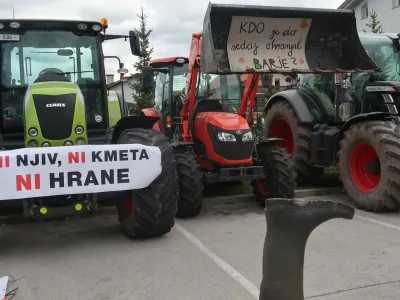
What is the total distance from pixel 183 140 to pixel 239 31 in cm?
186

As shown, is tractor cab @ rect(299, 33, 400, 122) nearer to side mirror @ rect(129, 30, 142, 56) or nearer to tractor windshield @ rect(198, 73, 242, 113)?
tractor windshield @ rect(198, 73, 242, 113)

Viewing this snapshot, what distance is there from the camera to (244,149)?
6570mm

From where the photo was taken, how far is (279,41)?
22.2 feet

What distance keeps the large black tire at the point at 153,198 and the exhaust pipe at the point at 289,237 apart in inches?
106

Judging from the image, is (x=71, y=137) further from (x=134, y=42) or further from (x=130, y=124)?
(x=134, y=42)

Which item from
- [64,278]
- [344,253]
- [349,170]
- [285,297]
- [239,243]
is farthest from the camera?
[349,170]

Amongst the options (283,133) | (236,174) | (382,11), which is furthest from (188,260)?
(382,11)

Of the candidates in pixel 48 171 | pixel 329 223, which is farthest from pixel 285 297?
pixel 329 223

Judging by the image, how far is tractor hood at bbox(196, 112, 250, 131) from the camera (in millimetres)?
6562

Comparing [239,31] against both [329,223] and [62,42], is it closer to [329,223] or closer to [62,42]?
[62,42]

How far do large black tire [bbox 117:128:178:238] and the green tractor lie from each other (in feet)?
0.03

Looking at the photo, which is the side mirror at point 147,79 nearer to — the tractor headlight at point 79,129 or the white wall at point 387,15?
the tractor headlight at point 79,129

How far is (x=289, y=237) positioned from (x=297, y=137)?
6022 mm

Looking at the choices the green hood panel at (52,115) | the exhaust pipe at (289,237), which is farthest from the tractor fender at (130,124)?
the exhaust pipe at (289,237)
